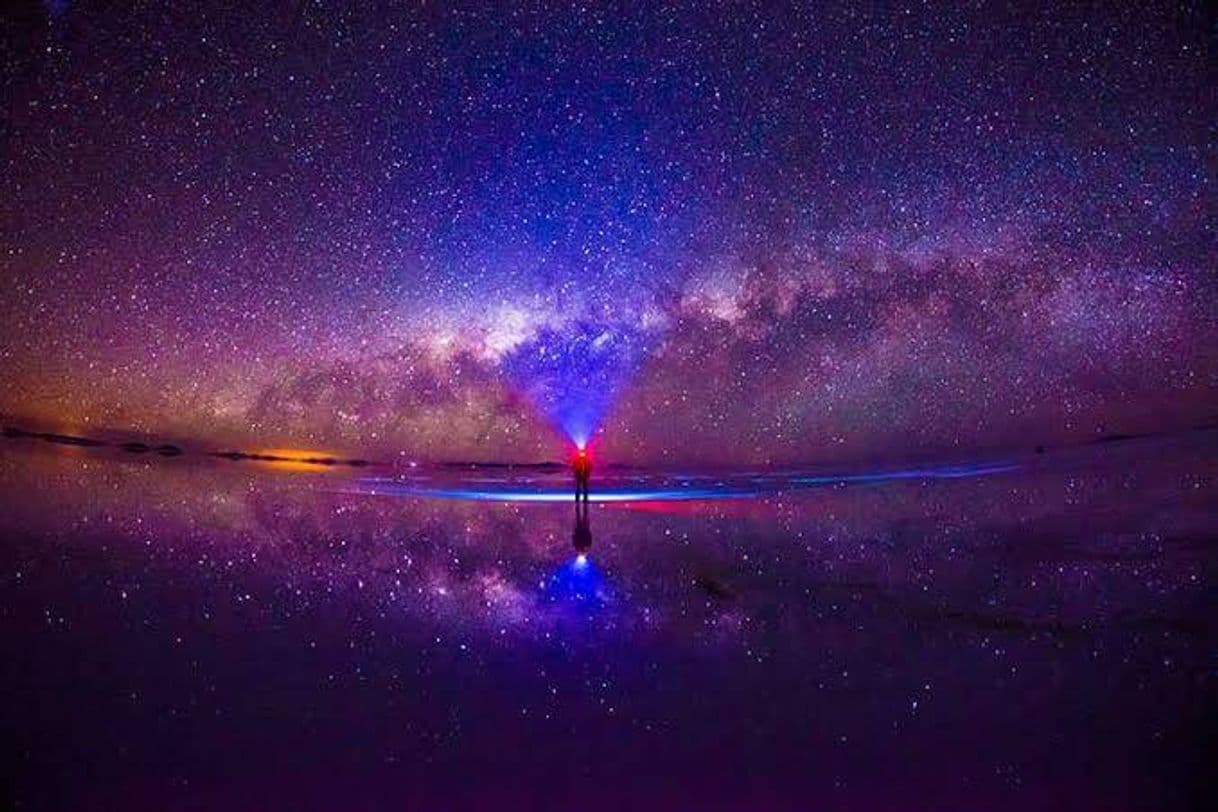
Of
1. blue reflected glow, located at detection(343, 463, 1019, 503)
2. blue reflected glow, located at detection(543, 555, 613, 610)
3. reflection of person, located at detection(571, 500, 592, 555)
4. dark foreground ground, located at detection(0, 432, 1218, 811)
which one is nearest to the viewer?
dark foreground ground, located at detection(0, 432, 1218, 811)

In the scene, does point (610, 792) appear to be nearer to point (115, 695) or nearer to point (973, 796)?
point (973, 796)

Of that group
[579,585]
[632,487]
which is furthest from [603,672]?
[632,487]

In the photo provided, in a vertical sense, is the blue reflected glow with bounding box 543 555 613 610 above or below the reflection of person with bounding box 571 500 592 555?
below

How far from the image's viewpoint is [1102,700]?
97.0 inches

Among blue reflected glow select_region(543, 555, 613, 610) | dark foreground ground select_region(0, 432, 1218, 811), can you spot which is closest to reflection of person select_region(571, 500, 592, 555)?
dark foreground ground select_region(0, 432, 1218, 811)

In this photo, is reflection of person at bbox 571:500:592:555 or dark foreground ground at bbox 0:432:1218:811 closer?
dark foreground ground at bbox 0:432:1218:811

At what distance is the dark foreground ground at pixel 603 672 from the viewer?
77.4 inches

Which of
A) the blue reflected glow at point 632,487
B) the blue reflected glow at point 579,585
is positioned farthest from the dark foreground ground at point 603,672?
the blue reflected glow at point 632,487

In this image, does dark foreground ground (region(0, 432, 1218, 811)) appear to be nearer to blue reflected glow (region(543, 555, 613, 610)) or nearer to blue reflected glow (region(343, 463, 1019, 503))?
blue reflected glow (region(543, 555, 613, 610))

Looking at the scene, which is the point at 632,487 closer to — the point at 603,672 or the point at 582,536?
the point at 582,536

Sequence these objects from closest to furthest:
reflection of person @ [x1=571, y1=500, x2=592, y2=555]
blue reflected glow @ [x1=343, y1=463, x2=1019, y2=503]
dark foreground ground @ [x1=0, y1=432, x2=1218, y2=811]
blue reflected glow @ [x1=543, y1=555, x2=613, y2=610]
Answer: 1. dark foreground ground @ [x1=0, y1=432, x2=1218, y2=811]
2. blue reflected glow @ [x1=543, y1=555, x2=613, y2=610]
3. reflection of person @ [x1=571, y1=500, x2=592, y2=555]
4. blue reflected glow @ [x1=343, y1=463, x2=1019, y2=503]

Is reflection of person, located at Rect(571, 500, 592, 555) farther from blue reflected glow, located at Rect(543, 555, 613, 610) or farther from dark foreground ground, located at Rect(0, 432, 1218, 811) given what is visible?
blue reflected glow, located at Rect(543, 555, 613, 610)

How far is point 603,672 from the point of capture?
268cm

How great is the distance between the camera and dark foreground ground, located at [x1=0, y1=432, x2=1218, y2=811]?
1.96 m
